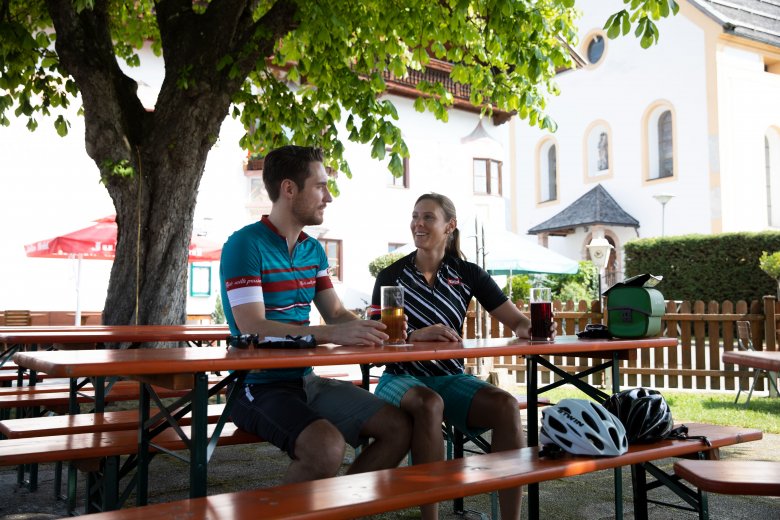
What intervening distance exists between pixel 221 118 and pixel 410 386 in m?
4.49

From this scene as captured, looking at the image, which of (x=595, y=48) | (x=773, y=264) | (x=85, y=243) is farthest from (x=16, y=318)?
(x=595, y=48)

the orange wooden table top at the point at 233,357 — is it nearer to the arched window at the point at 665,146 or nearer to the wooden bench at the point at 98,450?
the wooden bench at the point at 98,450

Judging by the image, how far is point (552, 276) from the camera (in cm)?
2333

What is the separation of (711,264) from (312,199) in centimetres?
2023

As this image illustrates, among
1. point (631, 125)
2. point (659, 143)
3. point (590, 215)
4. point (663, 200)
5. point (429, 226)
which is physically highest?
point (631, 125)

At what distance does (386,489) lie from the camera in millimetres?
2535

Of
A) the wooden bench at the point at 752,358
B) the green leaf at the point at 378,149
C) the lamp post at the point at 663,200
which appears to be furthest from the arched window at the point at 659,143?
the green leaf at the point at 378,149

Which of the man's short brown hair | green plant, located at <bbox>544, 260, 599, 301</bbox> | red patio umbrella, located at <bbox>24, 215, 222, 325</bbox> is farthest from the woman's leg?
green plant, located at <bbox>544, 260, 599, 301</bbox>

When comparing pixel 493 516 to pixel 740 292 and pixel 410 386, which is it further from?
pixel 740 292

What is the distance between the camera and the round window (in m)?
31.6

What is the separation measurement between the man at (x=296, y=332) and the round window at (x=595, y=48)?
30.3 metres

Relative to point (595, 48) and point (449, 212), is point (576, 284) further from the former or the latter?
point (449, 212)

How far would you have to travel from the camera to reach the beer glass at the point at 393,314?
332cm

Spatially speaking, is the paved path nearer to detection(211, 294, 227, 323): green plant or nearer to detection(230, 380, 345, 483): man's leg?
detection(230, 380, 345, 483): man's leg
